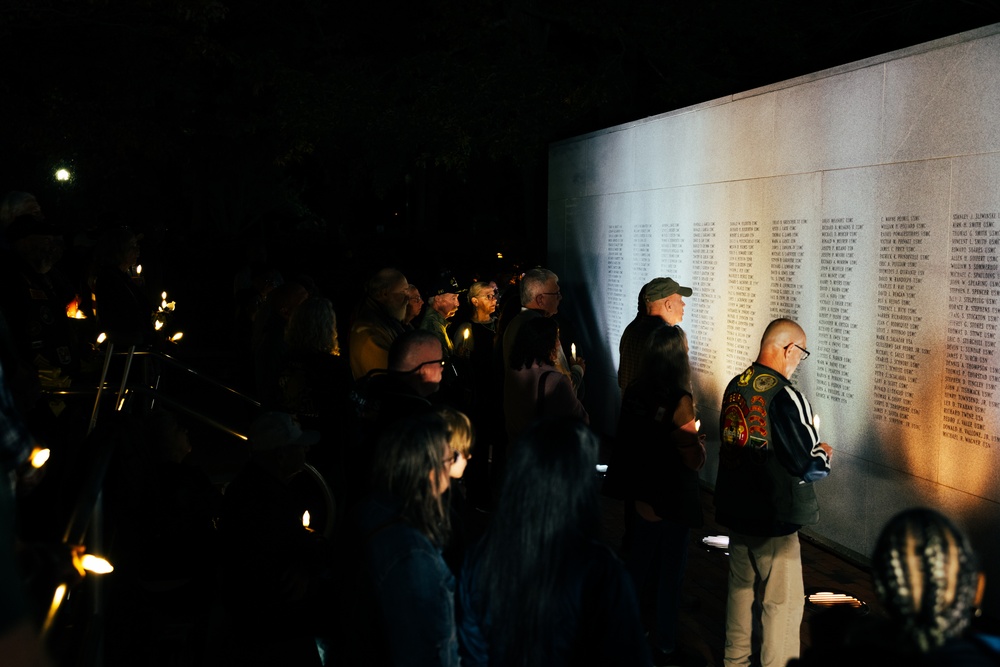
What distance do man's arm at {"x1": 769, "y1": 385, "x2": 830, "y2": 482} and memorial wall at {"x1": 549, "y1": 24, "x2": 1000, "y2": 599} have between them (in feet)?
4.85

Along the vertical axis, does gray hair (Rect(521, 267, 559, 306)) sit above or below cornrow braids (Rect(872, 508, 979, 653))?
above

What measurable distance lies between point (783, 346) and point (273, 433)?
2.43 meters

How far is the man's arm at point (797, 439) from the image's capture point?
460cm

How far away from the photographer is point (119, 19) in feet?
53.4

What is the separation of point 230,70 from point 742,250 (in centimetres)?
1839

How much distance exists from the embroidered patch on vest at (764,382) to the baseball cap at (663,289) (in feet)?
7.93

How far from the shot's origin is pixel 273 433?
439cm

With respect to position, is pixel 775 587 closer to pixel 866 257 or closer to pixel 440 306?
pixel 866 257

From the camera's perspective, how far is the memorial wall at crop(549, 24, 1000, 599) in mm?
5641

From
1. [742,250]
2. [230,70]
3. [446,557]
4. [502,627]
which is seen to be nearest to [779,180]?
[742,250]

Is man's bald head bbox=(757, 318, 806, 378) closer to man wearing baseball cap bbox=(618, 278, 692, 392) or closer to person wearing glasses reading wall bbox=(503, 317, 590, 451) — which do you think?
person wearing glasses reading wall bbox=(503, 317, 590, 451)

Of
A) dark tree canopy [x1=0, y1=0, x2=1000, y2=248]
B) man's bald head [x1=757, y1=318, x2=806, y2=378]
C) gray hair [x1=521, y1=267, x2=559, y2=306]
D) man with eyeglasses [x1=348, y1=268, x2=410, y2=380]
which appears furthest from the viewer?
dark tree canopy [x1=0, y1=0, x2=1000, y2=248]

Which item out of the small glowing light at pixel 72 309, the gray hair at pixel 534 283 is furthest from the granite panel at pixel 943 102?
the small glowing light at pixel 72 309

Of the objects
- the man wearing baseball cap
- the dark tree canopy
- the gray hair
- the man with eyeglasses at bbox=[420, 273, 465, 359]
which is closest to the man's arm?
the man wearing baseball cap
